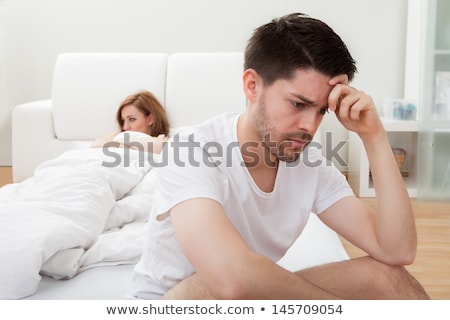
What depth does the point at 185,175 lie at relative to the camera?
3.15 ft

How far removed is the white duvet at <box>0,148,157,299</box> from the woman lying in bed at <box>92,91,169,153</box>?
1.85 ft

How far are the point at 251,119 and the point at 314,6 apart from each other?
7.88 ft

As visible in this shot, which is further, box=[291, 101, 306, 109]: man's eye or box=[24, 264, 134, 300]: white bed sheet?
box=[24, 264, 134, 300]: white bed sheet

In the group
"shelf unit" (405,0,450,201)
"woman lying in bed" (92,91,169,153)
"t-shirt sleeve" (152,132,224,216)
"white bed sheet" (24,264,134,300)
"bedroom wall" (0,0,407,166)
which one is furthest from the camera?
"bedroom wall" (0,0,407,166)

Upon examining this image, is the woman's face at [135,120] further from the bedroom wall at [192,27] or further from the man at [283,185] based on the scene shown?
the man at [283,185]

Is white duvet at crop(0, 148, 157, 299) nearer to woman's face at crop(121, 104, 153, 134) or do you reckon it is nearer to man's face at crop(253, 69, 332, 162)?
man's face at crop(253, 69, 332, 162)

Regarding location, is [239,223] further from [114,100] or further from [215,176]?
[114,100]

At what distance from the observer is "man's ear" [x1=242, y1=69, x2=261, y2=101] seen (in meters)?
1.06

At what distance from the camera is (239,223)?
3.46 feet

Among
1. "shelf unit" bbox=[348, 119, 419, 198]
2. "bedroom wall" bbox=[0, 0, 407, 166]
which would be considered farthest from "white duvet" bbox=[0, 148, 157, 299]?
"bedroom wall" bbox=[0, 0, 407, 166]

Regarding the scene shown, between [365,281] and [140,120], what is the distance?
164 cm

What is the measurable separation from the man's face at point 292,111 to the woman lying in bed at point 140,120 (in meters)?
1.43
